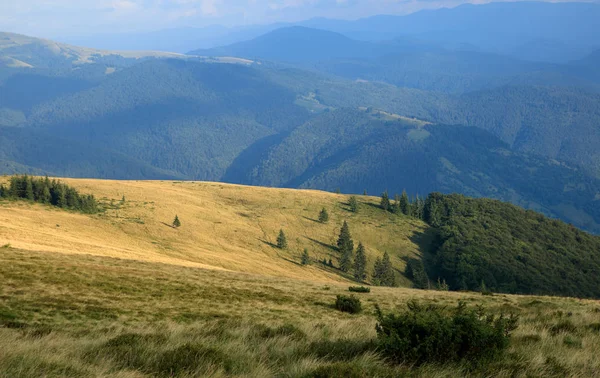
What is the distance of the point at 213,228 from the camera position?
7175 centimetres

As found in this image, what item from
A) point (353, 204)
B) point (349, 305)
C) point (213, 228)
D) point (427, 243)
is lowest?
point (427, 243)

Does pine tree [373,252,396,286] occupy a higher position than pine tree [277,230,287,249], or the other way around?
pine tree [277,230,287,249]

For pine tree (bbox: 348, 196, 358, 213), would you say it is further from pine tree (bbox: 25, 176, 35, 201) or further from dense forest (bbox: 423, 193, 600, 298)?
pine tree (bbox: 25, 176, 35, 201)

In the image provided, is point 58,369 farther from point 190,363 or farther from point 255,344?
point 255,344

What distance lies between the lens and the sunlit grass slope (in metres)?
43.9

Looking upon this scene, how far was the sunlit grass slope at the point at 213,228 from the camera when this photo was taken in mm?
43906

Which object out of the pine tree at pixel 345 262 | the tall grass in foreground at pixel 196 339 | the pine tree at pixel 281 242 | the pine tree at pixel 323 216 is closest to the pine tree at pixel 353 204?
the pine tree at pixel 323 216

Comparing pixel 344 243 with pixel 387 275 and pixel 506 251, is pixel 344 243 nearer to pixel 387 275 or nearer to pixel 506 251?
pixel 387 275

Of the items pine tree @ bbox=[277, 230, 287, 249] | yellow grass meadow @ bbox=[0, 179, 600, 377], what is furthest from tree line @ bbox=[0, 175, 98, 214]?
pine tree @ bbox=[277, 230, 287, 249]

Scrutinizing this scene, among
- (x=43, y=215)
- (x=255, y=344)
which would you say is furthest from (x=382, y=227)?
(x=255, y=344)

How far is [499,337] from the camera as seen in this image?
28.4ft

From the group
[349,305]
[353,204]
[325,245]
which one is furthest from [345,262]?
[349,305]

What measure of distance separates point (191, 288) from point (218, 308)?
465 cm

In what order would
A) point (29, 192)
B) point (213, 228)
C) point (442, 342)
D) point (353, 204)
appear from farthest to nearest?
point (353, 204)
point (213, 228)
point (29, 192)
point (442, 342)
